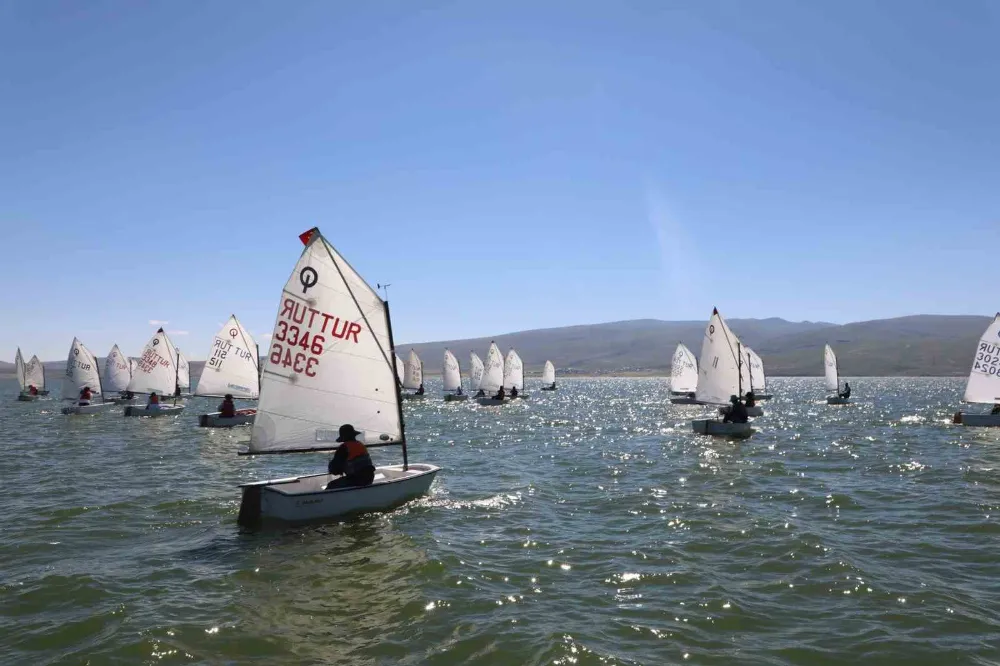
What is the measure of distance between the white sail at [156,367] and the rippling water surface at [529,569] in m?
28.5

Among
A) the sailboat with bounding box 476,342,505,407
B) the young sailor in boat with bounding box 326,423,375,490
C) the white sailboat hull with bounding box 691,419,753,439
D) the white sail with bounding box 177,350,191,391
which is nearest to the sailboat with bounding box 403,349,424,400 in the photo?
the sailboat with bounding box 476,342,505,407

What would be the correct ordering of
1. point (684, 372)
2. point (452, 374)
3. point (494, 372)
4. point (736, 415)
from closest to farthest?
point (736, 415)
point (684, 372)
point (494, 372)
point (452, 374)

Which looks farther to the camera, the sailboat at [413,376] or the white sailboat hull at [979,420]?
the sailboat at [413,376]

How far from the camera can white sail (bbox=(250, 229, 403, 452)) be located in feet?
62.5

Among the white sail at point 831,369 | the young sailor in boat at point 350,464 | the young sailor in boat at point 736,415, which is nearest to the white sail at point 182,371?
the young sailor in boat at point 736,415

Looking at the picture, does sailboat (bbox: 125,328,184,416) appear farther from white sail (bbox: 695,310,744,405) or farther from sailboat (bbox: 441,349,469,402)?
white sail (bbox: 695,310,744,405)

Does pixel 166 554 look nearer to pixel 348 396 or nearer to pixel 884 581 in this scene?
pixel 348 396

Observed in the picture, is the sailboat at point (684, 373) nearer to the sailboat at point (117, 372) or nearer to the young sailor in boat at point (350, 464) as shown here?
the sailboat at point (117, 372)

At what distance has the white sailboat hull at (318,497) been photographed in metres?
16.8

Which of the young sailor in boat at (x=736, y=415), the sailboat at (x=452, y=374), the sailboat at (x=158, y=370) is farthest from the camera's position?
the sailboat at (x=452, y=374)

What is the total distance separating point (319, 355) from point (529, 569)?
9313 millimetres

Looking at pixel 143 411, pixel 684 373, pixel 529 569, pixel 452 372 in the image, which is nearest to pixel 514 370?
pixel 452 372

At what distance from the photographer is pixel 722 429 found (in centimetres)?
3731

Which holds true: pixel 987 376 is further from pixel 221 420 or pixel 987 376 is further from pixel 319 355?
pixel 221 420
